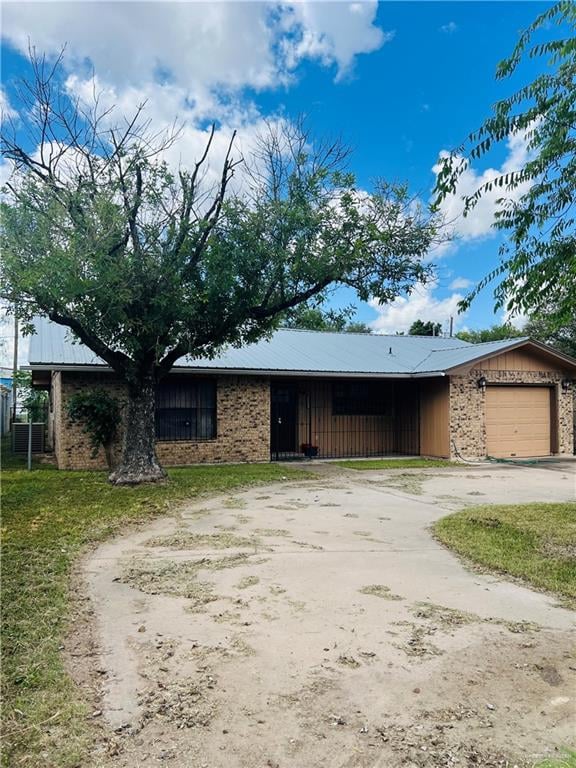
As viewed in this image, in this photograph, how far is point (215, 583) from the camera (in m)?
5.03

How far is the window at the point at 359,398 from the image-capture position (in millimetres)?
18078

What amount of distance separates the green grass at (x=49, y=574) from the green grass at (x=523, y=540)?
12.8 feet

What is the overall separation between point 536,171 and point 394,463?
38.2 ft

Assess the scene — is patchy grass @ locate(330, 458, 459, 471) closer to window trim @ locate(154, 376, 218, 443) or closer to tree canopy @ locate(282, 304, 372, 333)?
window trim @ locate(154, 376, 218, 443)

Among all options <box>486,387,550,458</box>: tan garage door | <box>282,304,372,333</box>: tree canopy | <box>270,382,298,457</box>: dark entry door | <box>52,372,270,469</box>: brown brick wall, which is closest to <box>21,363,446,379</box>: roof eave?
<box>52,372,270,469</box>: brown brick wall

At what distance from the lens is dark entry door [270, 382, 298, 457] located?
17.4 metres

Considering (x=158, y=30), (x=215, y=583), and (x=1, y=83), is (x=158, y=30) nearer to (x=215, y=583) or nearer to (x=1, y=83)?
(x=1, y=83)

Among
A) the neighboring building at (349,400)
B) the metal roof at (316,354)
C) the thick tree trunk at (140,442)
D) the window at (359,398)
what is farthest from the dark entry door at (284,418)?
the thick tree trunk at (140,442)

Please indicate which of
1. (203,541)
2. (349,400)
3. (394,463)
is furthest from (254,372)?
(203,541)

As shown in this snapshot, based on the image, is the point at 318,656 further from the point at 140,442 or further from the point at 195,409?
the point at 195,409

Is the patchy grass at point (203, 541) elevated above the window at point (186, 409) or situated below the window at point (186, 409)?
below

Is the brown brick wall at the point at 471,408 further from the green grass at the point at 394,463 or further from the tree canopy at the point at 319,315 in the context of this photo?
the tree canopy at the point at 319,315

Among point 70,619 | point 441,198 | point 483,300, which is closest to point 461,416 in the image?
point 483,300

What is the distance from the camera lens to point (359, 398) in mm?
18422
